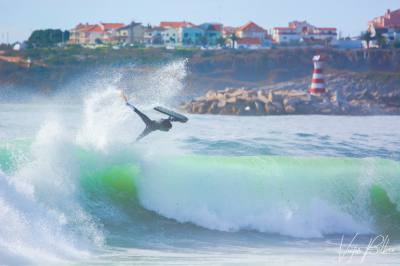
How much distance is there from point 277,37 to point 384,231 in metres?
72.1

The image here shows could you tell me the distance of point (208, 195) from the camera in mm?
14719

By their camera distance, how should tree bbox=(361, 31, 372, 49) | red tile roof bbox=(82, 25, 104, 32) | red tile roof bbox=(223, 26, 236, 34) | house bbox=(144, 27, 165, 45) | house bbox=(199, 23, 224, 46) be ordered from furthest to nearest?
red tile roof bbox=(223, 26, 236, 34) → red tile roof bbox=(82, 25, 104, 32) → house bbox=(144, 27, 165, 45) → house bbox=(199, 23, 224, 46) → tree bbox=(361, 31, 372, 49)

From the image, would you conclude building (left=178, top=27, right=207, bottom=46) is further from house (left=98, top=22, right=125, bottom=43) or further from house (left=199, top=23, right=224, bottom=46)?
house (left=98, top=22, right=125, bottom=43)

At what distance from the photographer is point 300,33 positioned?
85938mm

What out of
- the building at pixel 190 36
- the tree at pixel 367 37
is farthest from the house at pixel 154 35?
the tree at pixel 367 37

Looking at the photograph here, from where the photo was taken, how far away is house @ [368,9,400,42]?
82375mm

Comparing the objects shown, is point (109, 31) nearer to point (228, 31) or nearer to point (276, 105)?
point (228, 31)

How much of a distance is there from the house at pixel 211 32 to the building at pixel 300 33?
20.1ft

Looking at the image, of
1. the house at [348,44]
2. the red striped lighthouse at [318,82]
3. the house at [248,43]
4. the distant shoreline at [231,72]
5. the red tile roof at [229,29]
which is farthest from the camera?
the red tile roof at [229,29]

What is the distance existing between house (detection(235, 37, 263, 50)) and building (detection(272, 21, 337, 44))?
621 cm


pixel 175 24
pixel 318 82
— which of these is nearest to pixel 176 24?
pixel 175 24

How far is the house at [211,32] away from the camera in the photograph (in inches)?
3123

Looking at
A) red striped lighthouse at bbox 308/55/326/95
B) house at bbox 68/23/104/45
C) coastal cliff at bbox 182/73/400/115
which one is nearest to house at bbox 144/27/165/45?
house at bbox 68/23/104/45

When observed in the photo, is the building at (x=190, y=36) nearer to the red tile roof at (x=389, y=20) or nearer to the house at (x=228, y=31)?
the house at (x=228, y=31)
